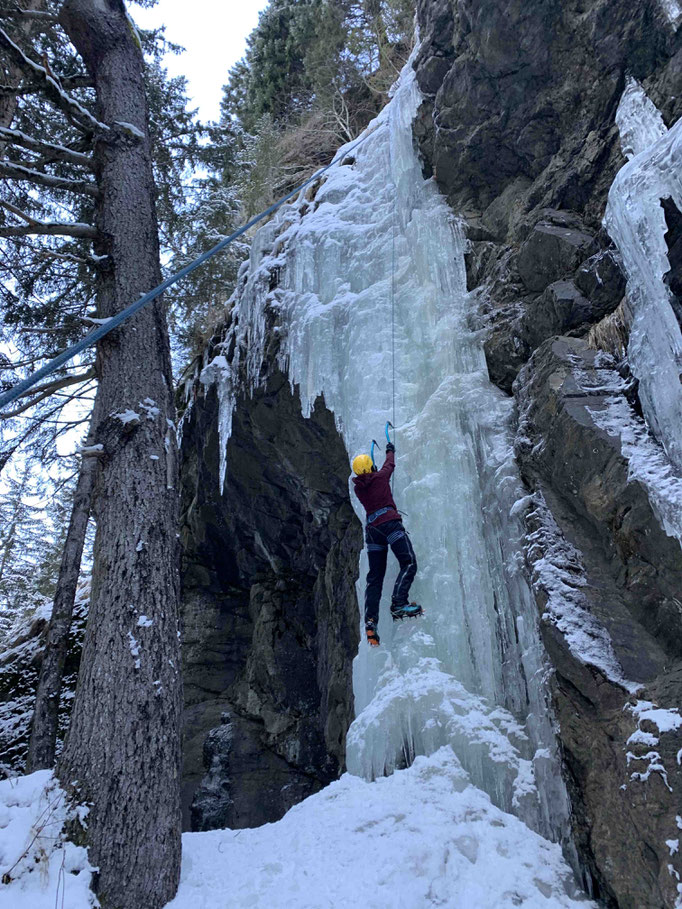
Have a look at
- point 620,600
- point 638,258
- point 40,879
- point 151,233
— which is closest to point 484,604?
point 620,600

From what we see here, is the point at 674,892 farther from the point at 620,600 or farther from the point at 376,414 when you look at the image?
the point at 376,414

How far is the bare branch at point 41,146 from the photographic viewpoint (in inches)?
164

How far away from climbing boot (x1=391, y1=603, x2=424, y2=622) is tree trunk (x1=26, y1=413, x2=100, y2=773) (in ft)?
8.45

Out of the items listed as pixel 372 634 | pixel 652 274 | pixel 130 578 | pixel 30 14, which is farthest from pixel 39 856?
pixel 30 14

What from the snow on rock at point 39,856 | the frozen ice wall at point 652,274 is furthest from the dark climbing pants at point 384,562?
the snow on rock at point 39,856

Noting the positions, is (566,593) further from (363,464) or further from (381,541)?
(363,464)

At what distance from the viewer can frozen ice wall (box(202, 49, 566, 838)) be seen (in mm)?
4012

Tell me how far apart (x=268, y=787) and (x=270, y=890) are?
16.2ft

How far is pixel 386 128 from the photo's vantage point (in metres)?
7.65

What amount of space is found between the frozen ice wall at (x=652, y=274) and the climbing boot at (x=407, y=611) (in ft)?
6.56

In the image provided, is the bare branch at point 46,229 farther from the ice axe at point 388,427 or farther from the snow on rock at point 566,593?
the snow on rock at point 566,593

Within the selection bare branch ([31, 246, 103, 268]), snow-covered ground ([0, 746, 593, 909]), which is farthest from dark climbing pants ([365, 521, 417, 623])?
bare branch ([31, 246, 103, 268])

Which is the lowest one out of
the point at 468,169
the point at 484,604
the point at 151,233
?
the point at 484,604

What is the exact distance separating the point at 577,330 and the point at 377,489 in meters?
1.95
